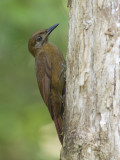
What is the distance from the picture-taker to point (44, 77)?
18.6 ft

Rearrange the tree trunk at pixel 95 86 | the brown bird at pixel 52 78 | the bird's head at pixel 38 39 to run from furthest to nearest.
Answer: the bird's head at pixel 38 39 → the brown bird at pixel 52 78 → the tree trunk at pixel 95 86

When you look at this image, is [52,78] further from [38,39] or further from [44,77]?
[38,39]

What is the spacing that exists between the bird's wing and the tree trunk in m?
1.40

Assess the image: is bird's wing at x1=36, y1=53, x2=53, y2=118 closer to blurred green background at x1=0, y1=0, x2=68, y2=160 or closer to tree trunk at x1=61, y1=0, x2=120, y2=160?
blurred green background at x1=0, y1=0, x2=68, y2=160

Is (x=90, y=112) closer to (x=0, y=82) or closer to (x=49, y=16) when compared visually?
(x=49, y=16)

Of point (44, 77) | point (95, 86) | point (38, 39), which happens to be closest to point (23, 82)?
point (38, 39)

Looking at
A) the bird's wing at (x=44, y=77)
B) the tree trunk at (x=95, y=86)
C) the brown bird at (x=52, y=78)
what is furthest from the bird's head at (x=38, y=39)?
the tree trunk at (x=95, y=86)

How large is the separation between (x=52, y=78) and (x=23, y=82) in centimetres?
201

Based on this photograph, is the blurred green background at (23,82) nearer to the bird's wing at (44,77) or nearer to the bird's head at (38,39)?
the bird's head at (38,39)

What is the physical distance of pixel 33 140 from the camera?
665cm

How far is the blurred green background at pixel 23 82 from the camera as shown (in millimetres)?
5570

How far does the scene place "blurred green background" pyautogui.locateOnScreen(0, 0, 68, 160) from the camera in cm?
557

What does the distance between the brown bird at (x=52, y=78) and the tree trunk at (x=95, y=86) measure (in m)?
1.19

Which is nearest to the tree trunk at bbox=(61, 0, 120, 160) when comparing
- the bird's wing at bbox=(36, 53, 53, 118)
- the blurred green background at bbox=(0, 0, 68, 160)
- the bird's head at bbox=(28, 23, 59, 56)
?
the bird's wing at bbox=(36, 53, 53, 118)
